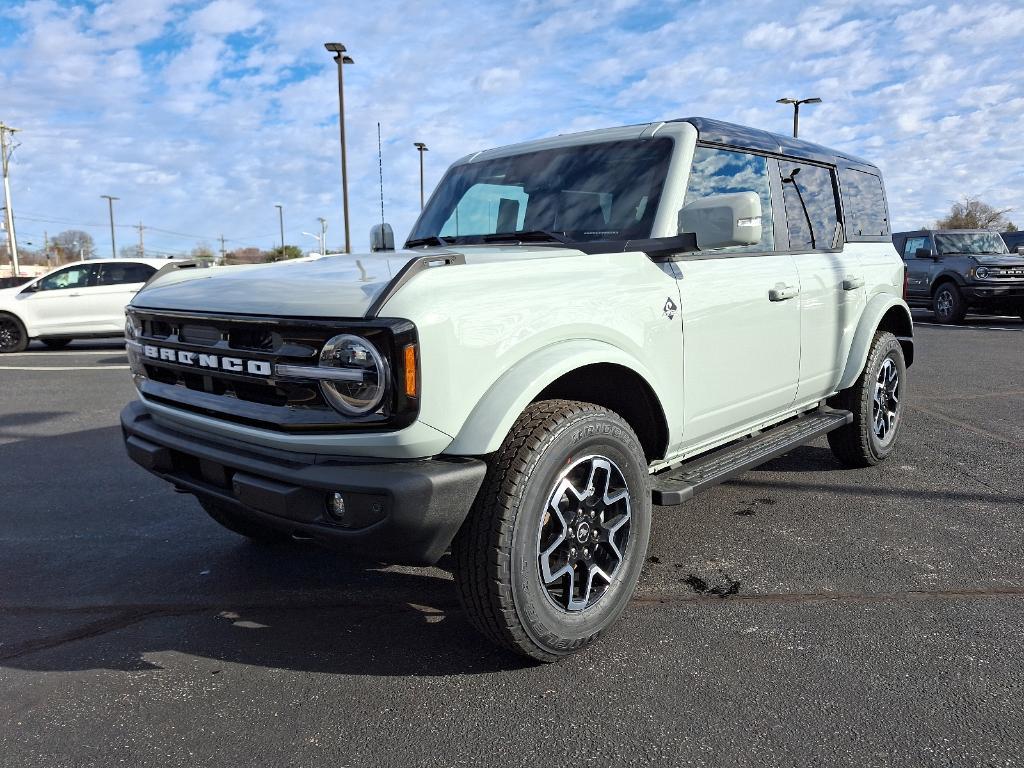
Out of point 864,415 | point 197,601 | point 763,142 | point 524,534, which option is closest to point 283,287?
point 524,534

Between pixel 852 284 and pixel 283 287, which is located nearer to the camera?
pixel 283 287

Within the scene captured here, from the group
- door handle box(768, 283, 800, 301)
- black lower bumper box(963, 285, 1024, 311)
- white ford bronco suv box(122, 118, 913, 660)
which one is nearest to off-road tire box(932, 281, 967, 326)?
black lower bumper box(963, 285, 1024, 311)

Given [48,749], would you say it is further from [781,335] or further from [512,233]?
[781,335]

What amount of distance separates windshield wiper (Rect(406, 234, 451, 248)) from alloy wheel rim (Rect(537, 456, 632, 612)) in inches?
65.2

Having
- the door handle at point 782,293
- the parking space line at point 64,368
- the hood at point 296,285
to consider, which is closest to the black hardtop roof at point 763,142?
the door handle at point 782,293

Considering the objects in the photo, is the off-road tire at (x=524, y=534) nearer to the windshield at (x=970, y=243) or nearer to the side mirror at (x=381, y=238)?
the side mirror at (x=381, y=238)

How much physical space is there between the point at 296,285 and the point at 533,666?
151cm

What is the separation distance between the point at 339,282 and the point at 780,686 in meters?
1.91

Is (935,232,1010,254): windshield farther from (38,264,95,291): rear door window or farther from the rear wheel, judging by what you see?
the rear wheel

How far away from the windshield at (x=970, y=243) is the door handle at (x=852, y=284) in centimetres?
1345

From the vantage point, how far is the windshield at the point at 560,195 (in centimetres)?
346

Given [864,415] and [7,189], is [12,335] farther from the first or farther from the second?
[7,189]

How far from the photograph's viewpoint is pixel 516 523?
2.47 metres

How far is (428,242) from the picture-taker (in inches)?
162
